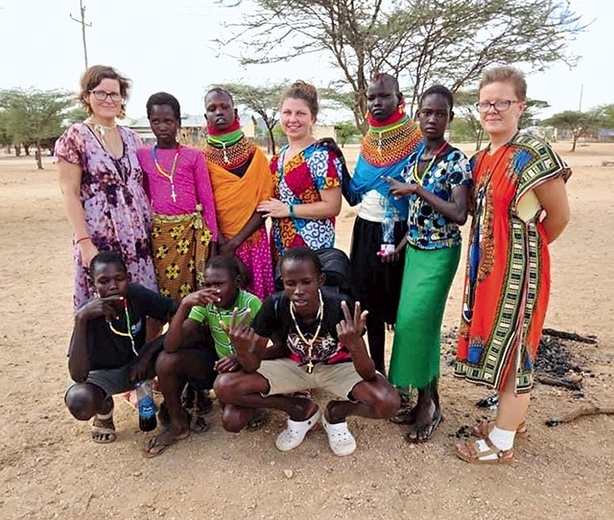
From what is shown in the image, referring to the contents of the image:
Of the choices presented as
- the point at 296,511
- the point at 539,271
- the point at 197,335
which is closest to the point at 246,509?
the point at 296,511

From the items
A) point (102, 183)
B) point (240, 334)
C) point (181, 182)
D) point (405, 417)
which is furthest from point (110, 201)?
point (405, 417)

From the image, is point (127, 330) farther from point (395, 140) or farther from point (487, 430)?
point (487, 430)

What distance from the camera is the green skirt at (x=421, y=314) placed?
2717mm

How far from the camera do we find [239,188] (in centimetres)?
309

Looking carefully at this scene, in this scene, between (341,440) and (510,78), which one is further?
(341,440)

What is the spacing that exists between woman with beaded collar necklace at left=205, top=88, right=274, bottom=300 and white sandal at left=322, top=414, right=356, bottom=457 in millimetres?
919

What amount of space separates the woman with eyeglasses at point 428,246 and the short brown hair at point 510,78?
10.7 inches

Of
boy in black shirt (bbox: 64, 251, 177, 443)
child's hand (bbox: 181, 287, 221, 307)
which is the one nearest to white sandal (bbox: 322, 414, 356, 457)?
child's hand (bbox: 181, 287, 221, 307)

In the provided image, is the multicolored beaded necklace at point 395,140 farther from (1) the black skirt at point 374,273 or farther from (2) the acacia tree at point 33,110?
(2) the acacia tree at point 33,110

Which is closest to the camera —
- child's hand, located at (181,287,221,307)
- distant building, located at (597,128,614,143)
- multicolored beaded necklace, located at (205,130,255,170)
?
child's hand, located at (181,287,221,307)

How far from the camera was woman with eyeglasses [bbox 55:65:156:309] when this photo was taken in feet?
9.29

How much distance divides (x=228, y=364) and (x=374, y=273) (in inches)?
37.7

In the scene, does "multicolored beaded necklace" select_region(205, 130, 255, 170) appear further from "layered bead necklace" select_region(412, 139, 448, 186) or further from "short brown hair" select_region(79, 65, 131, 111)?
"layered bead necklace" select_region(412, 139, 448, 186)

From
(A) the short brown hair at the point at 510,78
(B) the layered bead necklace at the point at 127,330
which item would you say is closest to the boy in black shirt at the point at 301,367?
(B) the layered bead necklace at the point at 127,330
